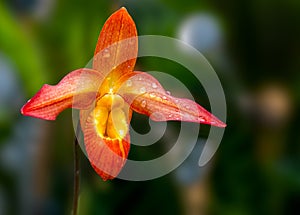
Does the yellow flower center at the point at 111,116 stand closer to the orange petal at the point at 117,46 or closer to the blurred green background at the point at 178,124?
the orange petal at the point at 117,46

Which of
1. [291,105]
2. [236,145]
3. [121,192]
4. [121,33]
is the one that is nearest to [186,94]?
[236,145]

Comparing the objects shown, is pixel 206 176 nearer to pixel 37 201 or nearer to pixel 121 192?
pixel 121 192

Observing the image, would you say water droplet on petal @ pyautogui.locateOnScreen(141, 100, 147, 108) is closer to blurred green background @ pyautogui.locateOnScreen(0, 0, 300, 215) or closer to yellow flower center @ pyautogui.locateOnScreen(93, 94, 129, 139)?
yellow flower center @ pyautogui.locateOnScreen(93, 94, 129, 139)

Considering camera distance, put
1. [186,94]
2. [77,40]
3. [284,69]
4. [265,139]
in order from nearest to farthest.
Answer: [186,94], [77,40], [265,139], [284,69]

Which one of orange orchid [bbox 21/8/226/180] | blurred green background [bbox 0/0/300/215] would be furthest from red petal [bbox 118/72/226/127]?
blurred green background [bbox 0/0/300/215]

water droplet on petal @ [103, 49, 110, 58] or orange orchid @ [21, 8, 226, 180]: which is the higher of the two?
water droplet on petal @ [103, 49, 110, 58]

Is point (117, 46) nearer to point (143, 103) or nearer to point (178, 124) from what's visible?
point (143, 103)

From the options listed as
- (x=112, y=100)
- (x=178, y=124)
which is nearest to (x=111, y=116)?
(x=112, y=100)
